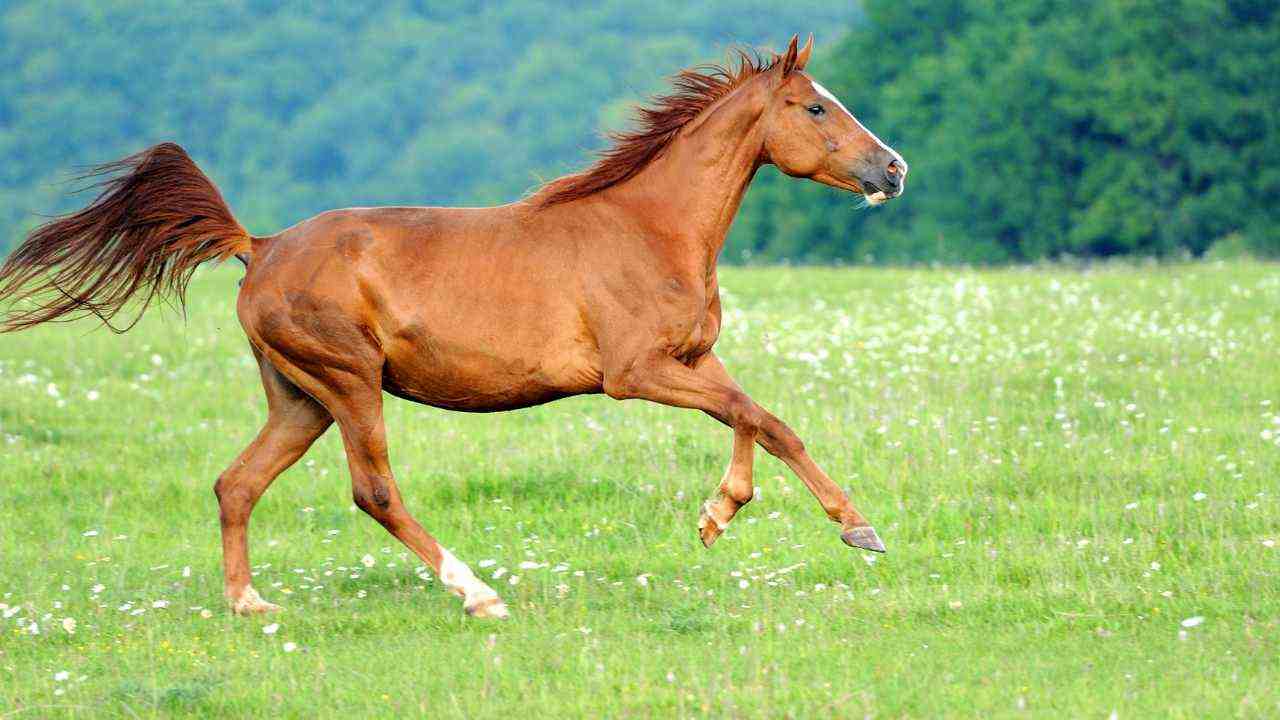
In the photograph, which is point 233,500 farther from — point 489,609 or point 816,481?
point 816,481

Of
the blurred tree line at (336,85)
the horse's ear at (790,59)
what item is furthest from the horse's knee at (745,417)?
the blurred tree line at (336,85)

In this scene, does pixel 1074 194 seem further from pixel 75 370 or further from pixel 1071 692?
pixel 1071 692

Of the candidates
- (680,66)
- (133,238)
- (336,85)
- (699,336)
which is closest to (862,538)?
(699,336)

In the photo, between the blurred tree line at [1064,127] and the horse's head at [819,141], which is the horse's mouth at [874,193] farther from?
the blurred tree line at [1064,127]

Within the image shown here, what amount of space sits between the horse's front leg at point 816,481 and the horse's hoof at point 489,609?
1.40m

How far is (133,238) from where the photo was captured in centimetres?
826

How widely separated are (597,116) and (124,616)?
91.9 meters

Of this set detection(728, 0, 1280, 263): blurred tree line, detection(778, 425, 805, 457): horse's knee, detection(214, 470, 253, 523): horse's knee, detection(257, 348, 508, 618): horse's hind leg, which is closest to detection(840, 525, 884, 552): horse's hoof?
detection(778, 425, 805, 457): horse's knee

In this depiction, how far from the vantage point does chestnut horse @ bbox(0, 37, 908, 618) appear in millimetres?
7664

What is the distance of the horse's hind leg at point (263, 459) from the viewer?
26.3 ft

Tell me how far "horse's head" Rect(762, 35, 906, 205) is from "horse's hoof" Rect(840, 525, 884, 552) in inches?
64.9

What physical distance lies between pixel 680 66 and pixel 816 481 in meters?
21.6

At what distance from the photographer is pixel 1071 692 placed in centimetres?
600

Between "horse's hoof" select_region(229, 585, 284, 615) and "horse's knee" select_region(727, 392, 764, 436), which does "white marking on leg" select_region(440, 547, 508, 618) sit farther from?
"horse's knee" select_region(727, 392, 764, 436)
